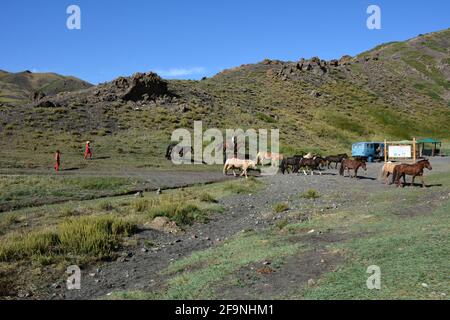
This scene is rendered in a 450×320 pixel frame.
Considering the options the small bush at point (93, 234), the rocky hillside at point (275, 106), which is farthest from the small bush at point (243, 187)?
the rocky hillside at point (275, 106)

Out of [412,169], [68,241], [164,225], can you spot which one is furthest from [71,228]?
[412,169]

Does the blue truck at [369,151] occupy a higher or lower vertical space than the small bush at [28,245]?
higher

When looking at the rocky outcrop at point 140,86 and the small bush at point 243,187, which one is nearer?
the small bush at point 243,187

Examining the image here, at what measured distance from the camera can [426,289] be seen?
6.81 metres

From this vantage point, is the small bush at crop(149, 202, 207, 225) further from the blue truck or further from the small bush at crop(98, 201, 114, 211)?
the blue truck

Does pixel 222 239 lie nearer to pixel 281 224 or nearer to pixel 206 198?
pixel 281 224

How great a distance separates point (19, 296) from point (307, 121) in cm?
6383

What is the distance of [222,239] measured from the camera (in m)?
13.2

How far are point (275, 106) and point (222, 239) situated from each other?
209 ft

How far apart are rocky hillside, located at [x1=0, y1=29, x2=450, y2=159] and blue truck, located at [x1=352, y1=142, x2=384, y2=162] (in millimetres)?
6866

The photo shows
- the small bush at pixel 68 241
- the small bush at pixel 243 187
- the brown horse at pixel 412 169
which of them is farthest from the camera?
the small bush at pixel 243 187

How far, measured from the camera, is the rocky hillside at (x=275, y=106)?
50.6 m

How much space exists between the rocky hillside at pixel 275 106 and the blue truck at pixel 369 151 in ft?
22.5

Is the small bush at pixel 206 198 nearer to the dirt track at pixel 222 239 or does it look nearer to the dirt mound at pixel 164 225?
the dirt track at pixel 222 239
